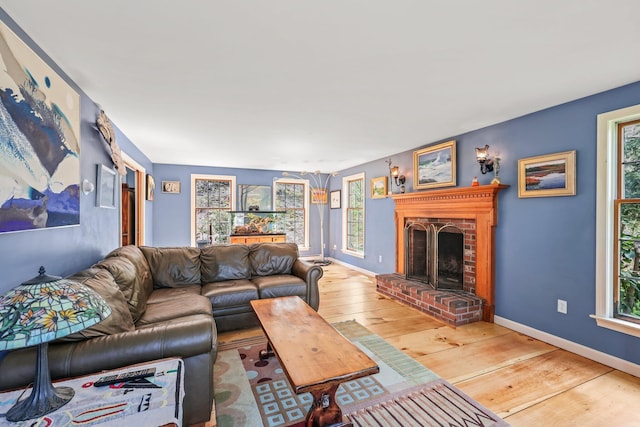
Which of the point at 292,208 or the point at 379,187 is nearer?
the point at 379,187

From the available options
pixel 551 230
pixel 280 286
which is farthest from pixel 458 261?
pixel 280 286

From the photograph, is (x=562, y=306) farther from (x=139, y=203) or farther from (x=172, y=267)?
(x=139, y=203)

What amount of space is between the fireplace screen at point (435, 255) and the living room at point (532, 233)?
491mm

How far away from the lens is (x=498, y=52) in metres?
1.80

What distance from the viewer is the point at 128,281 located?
2266 mm

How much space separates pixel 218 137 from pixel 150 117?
2.99 feet

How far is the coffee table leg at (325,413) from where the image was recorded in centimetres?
150

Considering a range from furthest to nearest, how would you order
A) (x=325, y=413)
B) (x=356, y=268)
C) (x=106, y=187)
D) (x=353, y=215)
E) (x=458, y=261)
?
(x=353, y=215), (x=356, y=268), (x=458, y=261), (x=106, y=187), (x=325, y=413)

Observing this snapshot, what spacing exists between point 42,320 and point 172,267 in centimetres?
241

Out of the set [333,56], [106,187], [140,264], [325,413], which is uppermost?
[333,56]

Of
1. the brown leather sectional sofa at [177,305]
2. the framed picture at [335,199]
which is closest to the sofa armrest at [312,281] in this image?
the brown leather sectional sofa at [177,305]

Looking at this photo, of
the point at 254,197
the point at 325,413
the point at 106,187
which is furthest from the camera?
A: the point at 254,197

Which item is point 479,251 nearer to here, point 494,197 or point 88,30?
point 494,197

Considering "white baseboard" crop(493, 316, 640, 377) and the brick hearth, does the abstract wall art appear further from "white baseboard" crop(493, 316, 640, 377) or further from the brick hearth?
"white baseboard" crop(493, 316, 640, 377)
